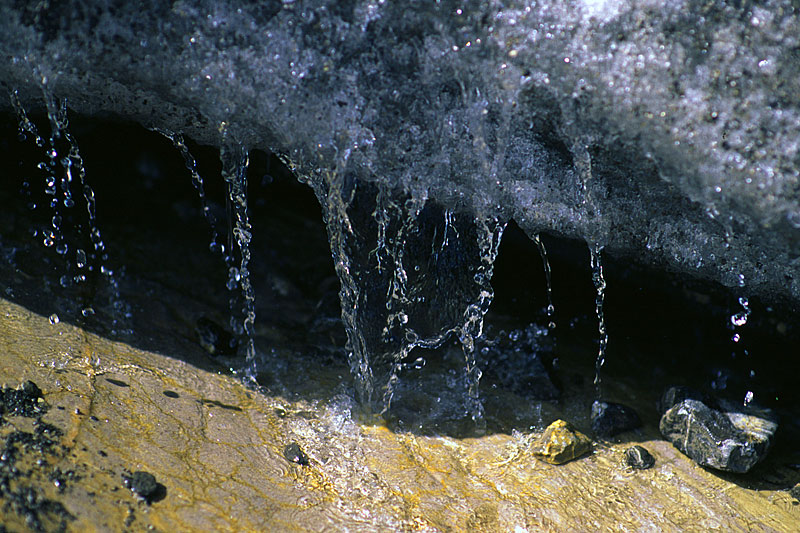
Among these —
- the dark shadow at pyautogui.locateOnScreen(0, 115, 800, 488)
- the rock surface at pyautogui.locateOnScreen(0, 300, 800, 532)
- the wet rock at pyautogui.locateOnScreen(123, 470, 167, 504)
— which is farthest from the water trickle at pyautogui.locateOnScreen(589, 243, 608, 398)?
the wet rock at pyautogui.locateOnScreen(123, 470, 167, 504)

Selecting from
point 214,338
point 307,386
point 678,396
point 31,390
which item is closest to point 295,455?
point 307,386

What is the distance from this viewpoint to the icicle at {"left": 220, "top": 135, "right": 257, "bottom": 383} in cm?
215

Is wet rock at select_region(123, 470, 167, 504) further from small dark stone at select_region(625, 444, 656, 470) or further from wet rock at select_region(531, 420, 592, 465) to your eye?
small dark stone at select_region(625, 444, 656, 470)

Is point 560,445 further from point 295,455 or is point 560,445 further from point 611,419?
point 295,455

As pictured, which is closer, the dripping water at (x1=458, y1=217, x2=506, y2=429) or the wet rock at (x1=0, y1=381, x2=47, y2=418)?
the wet rock at (x1=0, y1=381, x2=47, y2=418)

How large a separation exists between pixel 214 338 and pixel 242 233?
411 mm

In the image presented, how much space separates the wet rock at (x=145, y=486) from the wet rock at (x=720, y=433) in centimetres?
166

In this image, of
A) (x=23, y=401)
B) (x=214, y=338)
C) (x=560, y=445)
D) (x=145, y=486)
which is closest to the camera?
(x=145, y=486)

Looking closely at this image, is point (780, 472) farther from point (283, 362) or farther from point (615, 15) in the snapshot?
point (283, 362)

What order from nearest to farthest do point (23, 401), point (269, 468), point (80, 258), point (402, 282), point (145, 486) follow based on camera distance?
point (145, 486)
point (23, 401)
point (269, 468)
point (402, 282)
point (80, 258)

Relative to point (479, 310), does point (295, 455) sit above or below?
below

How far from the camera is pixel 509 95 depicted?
1.90 metres

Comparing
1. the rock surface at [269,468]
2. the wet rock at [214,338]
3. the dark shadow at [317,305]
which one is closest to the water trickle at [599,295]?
the dark shadow at [317,305]

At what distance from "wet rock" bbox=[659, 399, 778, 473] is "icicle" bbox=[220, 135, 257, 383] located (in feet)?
4.83
